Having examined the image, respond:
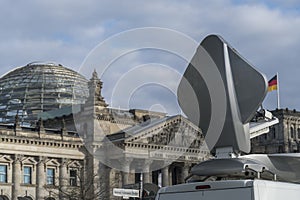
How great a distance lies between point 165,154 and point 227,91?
265ft

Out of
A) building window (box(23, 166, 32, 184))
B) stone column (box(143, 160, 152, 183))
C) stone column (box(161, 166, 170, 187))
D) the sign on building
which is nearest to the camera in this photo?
the sign on building

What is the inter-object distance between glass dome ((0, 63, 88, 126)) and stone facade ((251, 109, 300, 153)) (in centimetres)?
3020

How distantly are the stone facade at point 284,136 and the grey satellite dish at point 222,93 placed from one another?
320 ft

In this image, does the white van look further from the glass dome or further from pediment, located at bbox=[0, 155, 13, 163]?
the glass dome

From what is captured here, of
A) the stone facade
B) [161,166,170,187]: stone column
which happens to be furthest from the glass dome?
the stone facade

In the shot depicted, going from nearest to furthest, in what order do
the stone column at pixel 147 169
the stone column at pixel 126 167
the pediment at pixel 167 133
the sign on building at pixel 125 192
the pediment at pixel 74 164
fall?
the sign on building at pixel 125 192
the stone column at pixel 126 167
the pediment at pixel 74 164
the stone column at pixel 147 169
the pediment at pixel 167 133

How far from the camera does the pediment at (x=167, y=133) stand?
94125mm

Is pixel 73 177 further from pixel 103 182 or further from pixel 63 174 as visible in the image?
pixel 103 182

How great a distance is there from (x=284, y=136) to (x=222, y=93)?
101 meters

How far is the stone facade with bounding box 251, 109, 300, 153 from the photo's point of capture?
11350 centimetres

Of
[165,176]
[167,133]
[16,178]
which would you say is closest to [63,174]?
[16,178]

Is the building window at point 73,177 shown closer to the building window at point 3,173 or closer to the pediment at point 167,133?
the pediment at point 167,133

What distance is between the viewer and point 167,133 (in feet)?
316

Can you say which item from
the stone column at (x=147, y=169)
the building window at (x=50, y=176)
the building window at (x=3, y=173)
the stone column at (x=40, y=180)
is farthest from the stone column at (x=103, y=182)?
the building window at (x=3, y=173)
